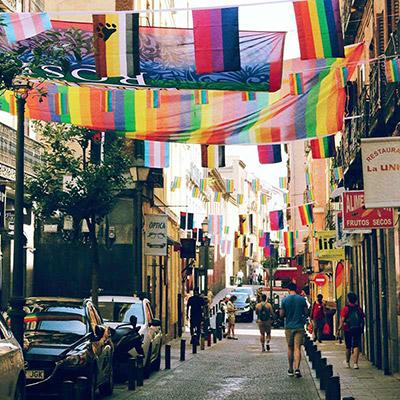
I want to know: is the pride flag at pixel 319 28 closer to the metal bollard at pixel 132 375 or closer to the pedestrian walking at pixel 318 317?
the metal bollard at pixel 132 375

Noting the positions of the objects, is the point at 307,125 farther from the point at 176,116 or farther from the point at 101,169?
the point at 101,169

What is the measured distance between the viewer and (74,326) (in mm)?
15250

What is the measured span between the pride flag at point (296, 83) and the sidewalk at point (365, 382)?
5237mm

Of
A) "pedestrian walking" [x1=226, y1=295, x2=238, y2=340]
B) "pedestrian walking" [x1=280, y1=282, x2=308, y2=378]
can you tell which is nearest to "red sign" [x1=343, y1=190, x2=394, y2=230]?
"pedestrian walking" [x1=280, y1=282, x2=308, y2=378]

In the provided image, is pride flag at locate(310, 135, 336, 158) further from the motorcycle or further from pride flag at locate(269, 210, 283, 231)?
pride flag at locate(269, 210, 283, 231)

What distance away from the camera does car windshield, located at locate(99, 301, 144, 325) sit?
21.3 m

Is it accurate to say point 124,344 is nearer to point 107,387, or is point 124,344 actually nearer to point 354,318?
point 107,387

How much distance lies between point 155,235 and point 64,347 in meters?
17.7

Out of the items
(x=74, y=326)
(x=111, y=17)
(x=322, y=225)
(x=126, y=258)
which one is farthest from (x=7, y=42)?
(x=322, y=225)

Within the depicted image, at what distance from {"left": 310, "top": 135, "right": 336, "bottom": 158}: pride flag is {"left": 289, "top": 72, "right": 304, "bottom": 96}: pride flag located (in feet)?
19.2

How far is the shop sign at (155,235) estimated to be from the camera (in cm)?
3122

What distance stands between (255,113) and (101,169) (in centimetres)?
790

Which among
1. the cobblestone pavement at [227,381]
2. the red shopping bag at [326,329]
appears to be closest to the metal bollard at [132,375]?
the cobblestone pavement at [227,381]

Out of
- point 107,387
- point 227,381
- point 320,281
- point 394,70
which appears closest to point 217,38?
point 394,70
